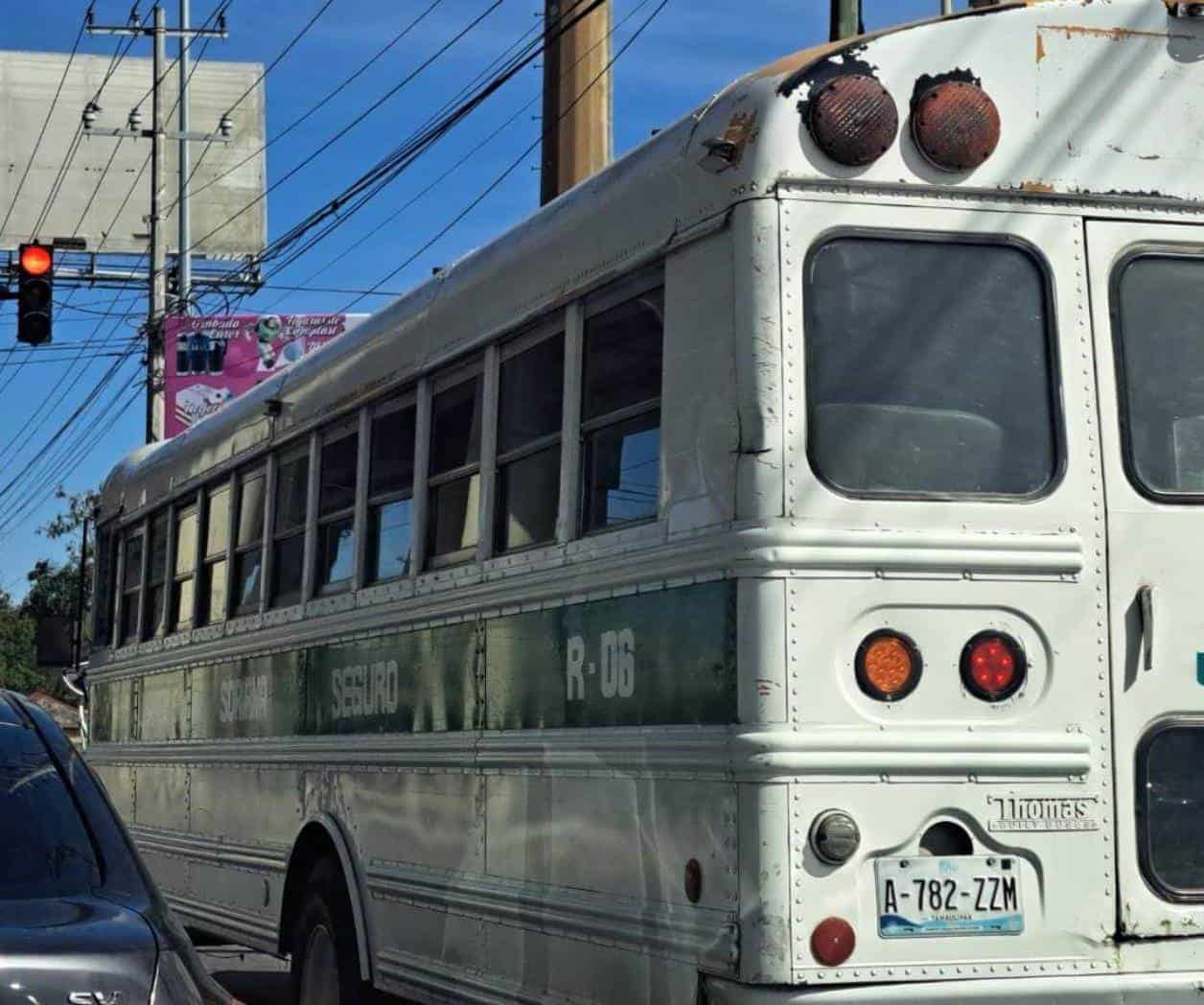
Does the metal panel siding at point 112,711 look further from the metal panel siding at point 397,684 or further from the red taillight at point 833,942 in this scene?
the red taillight at point 833,942

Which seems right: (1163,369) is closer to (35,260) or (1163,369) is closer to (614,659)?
(614,659)

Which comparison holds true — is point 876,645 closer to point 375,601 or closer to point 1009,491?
point 1009,491

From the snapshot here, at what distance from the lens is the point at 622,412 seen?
220 inches

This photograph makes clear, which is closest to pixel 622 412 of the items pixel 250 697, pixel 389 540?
pixel 389 540

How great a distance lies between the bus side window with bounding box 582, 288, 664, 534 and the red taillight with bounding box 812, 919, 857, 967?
1.18 meters

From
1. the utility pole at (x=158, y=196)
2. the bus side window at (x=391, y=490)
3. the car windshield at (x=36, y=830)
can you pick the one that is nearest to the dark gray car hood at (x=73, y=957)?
the car windshield at (x=36, y=830)

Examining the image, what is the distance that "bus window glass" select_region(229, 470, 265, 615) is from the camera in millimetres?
8977

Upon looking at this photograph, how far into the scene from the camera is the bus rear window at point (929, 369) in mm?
4961

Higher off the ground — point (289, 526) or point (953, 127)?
point (953, 127)

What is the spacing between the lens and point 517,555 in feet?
20.1

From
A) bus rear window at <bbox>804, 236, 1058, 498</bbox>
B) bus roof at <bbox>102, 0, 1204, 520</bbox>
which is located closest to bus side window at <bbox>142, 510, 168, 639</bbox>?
bus roof at <bbox>102, 0, 1204, 520</bbox>

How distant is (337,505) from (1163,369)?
3.56 meters

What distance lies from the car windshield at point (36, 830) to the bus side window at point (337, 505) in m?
2.84

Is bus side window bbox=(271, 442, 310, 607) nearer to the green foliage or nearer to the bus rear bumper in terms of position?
the bus rear bumper
